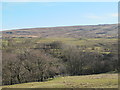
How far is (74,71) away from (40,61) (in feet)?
48.8

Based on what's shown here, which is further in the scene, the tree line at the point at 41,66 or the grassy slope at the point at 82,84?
the tree line at the point at 41,66

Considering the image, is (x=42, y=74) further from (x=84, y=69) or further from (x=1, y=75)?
(x=84, y=69)

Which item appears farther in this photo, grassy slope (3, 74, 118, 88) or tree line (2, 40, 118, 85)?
tree line (2, 40, 118, 85)

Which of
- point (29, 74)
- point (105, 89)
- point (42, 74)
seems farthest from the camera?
point (42, 74)

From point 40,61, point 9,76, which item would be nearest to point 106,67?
point 40,61

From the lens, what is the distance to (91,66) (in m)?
44.8

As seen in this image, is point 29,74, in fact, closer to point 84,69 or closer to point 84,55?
point 84,69

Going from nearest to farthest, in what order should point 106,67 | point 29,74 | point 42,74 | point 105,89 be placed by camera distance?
1. point 105,89
2. point 29,74
3. point 42,74
4. point 106,67

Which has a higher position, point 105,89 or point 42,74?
point 105,89

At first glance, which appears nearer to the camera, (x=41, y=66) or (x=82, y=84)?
(x=82, y=84)

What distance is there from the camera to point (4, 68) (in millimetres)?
27484

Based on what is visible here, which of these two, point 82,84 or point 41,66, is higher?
point 82,84

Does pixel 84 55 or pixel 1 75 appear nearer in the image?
pixel 1 75

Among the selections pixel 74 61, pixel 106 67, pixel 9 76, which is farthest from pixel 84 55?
pixel 9 76
